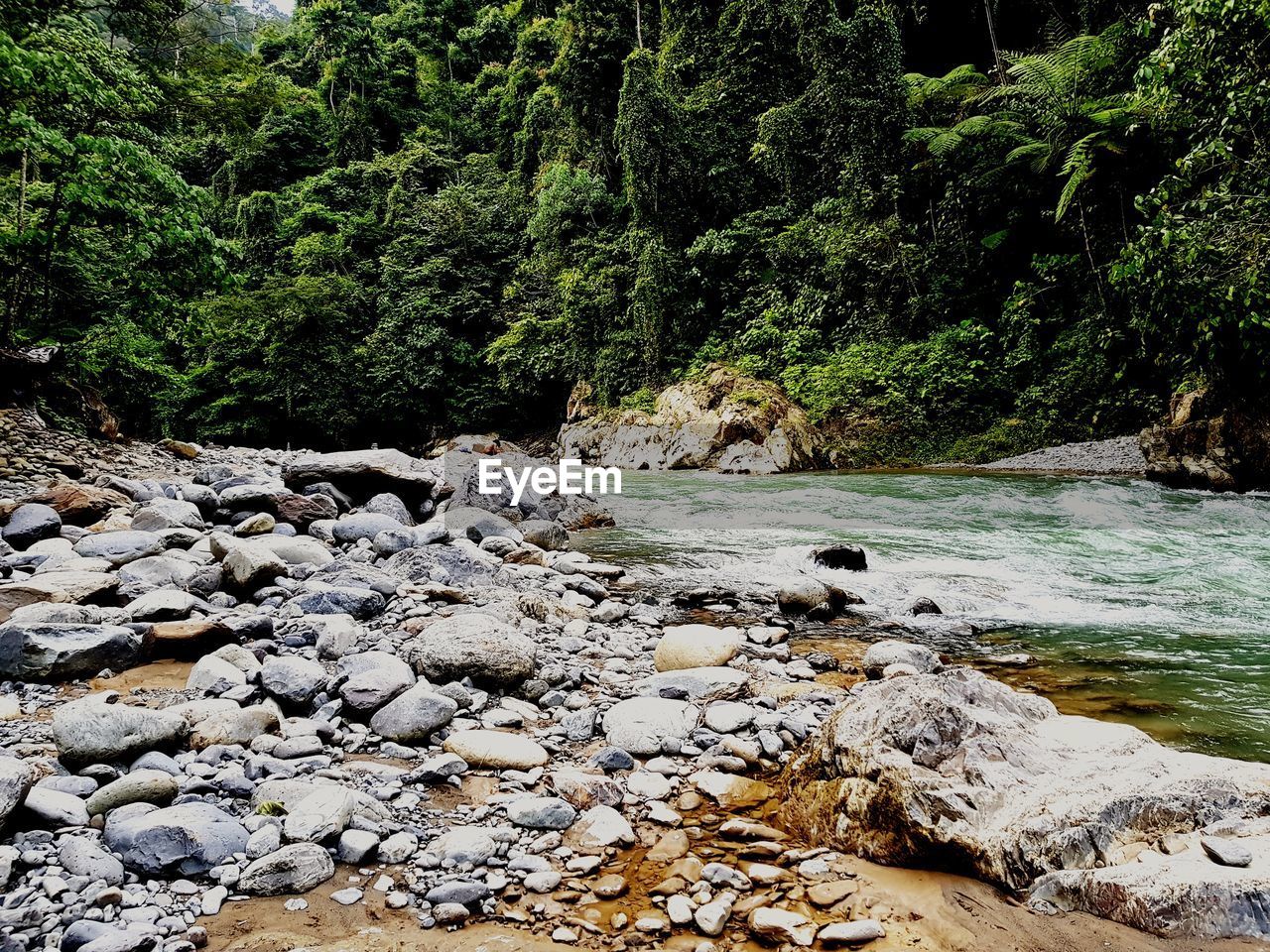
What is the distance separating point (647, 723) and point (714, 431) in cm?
1233

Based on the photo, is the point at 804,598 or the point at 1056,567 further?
the point at 1056,567

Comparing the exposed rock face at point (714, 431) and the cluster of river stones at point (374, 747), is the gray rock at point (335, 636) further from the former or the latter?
the exposed rock face at point (714, 431)

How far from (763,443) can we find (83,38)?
40.8 ft

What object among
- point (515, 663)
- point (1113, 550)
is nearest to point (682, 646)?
point (515, 663)

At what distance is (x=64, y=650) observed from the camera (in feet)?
9.79

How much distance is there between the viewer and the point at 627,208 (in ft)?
68.7

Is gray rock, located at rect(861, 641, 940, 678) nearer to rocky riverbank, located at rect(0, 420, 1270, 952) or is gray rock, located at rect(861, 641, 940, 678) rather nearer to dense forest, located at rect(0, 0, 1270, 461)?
rocky riverbank, located at rect(0, 420, 1270, 952)

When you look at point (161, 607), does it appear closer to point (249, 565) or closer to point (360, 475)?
point (249, 565)

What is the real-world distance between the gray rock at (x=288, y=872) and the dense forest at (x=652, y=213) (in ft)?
28.1

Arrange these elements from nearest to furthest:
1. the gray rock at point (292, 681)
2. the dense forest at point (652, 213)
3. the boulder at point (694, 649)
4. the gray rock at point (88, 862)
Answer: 1. the gray rock at point (88, 862)
2. the gray rock at point (292, 681)
3. the boulder at point (694, 649)
4. the dense forest at point (652, 213)

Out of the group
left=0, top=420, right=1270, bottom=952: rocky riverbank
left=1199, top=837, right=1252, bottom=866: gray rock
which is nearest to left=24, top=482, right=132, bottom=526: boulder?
left=0, top=420, right=1270, bottom=952: rocky riverbank

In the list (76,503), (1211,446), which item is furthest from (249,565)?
(1211,446)

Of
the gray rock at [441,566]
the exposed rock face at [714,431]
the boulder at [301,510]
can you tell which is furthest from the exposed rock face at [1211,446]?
the boulder at [301,510]

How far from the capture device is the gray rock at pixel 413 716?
2.77 m
